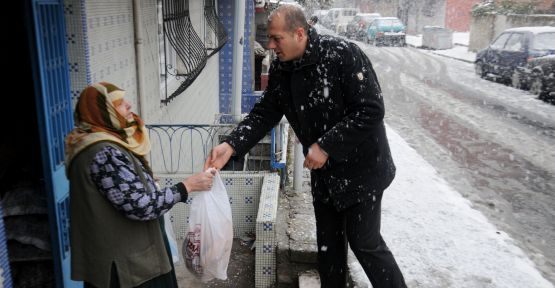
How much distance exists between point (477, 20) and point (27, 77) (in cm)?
2409

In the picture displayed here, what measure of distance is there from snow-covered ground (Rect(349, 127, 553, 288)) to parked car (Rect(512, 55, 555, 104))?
8069 millimetres

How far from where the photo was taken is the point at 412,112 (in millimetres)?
11133

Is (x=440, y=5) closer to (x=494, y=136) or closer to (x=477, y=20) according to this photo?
(x=477, y=20)

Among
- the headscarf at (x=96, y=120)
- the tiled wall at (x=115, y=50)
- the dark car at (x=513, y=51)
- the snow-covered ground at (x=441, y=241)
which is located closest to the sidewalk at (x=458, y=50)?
the dark car at (x=513, y=51)

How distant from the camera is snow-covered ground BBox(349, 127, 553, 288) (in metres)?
3.36

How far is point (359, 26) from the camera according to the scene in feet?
99.5

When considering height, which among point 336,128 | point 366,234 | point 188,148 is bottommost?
point 188,148

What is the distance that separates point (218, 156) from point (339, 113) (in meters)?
0.74

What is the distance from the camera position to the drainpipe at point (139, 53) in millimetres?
3939

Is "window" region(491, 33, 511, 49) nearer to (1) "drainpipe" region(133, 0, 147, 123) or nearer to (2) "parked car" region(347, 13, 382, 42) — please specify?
(1) "drainpipe" region(133, 0, 147, 123)

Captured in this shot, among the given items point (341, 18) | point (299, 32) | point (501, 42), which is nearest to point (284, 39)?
point (299, 32)

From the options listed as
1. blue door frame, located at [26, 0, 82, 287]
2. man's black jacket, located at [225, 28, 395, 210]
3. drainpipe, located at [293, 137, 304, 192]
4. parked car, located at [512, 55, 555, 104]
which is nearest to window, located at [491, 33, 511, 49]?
parked car, located at [512, 55, 555, 104]

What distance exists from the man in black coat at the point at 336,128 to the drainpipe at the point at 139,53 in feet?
4.77

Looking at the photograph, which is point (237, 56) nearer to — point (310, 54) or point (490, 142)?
point (310, 54)
